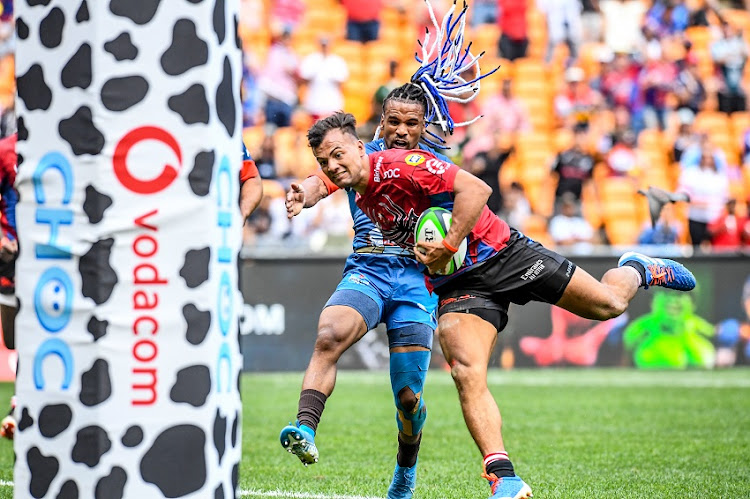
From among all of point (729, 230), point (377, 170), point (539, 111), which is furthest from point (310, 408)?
point (539, 111)

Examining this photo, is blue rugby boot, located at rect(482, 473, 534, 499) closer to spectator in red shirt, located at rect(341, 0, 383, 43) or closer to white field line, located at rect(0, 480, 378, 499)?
white field line, located at rect(0, 480, 378, 499)

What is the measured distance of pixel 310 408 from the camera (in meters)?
6.04

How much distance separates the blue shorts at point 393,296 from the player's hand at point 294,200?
68 cm

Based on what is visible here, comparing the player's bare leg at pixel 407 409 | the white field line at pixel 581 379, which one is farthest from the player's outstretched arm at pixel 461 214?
the white field line at pixel 581 379

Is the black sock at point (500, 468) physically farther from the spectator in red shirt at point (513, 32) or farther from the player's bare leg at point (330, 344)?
the spectator in red shirt at point (513, 32)

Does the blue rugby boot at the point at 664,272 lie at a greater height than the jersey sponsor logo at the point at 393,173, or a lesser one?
lesser

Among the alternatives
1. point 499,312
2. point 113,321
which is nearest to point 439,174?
point 499,312

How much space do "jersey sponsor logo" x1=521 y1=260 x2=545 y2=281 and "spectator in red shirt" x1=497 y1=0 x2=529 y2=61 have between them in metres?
15.4

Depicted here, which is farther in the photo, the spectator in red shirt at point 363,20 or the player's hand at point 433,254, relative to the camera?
the spectator in red shirt at point 363,20

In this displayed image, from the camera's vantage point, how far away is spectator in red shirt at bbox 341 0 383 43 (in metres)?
20.9

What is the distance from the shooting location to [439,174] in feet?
18.4

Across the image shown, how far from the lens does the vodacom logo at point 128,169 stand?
3.81 metres

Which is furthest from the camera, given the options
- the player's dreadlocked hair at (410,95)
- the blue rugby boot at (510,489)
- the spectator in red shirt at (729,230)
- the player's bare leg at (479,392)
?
the spectator in red shirt at (729,230)

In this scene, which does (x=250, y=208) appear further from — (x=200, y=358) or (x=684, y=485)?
(x=684, y=485)
